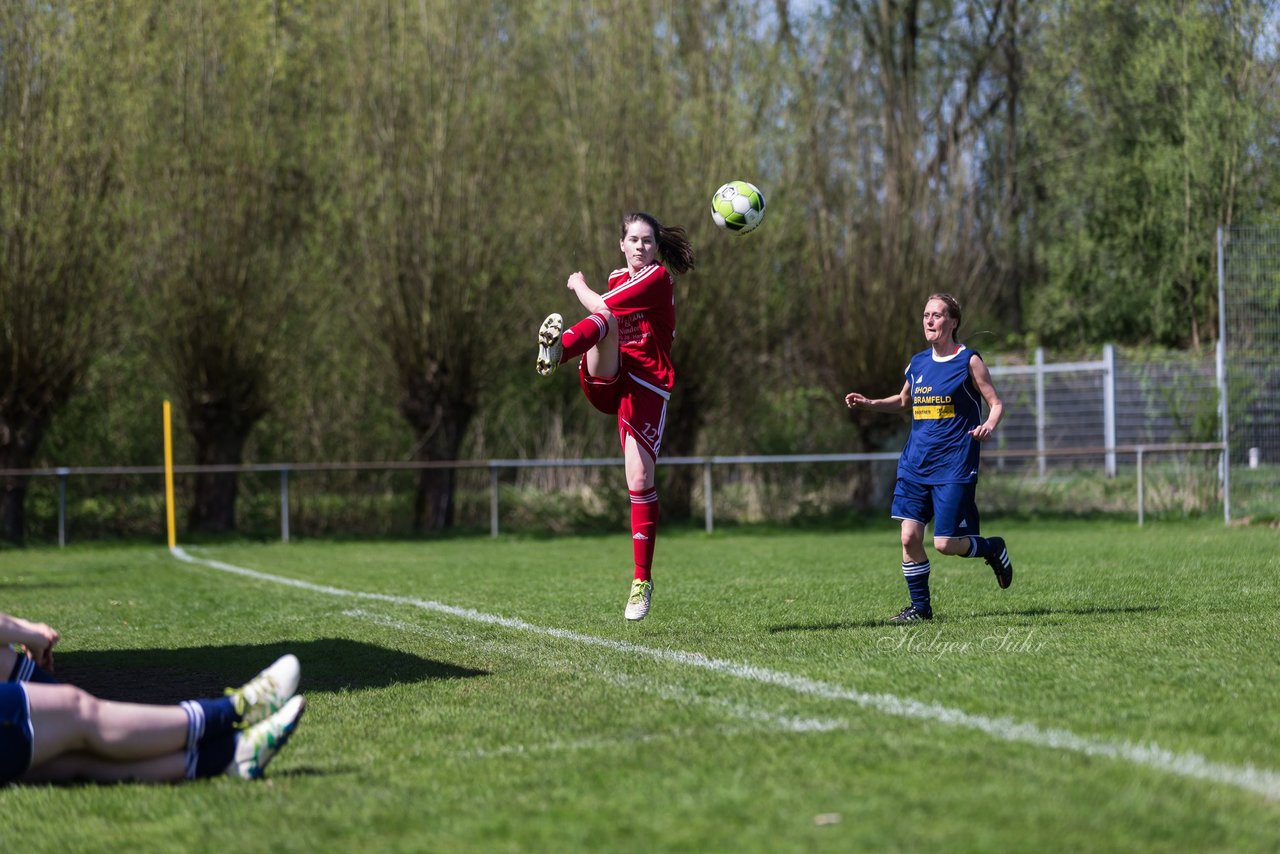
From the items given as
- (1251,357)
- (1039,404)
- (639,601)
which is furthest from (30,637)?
(1039,404)

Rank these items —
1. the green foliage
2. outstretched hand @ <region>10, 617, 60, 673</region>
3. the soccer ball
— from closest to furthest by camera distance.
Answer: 1. outstretched hand @ <region>10, 617, 60, 673</region>
2. the soccer ball
3. the green foliage

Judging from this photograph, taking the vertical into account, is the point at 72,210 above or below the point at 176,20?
below

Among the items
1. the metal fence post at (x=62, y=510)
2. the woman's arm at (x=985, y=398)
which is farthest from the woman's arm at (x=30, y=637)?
the metal fence post at (x=62, y=510)

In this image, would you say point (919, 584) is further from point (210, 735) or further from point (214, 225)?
point (214, 225)

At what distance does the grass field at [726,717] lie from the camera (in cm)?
320

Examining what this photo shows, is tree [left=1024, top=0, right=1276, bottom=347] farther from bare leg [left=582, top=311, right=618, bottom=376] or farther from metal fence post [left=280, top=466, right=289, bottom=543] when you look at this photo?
bare leg [left=582, top=311, right=618, bottom=376]

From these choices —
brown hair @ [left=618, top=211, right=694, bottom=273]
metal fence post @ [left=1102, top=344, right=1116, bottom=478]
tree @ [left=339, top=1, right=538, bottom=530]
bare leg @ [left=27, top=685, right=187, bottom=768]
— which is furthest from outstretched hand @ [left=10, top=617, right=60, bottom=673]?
metal fence post @ [left=1102, top=344, right=1116, bottom=478]

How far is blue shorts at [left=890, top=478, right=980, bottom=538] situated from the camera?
7172 mm

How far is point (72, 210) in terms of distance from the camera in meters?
18.3

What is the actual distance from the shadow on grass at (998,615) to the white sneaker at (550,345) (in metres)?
1.77

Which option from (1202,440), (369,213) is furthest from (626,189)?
(1202,440)

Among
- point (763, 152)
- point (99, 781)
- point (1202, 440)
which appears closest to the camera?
point (99, 781)

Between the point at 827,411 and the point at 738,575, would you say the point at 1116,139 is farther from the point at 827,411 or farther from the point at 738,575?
the point at 738,575

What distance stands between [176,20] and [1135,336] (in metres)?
22.0
